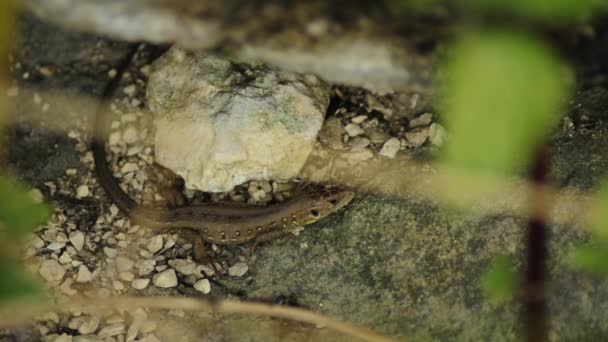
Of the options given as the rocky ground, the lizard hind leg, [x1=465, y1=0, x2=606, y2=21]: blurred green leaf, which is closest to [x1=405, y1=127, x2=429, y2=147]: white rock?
the rocky ground

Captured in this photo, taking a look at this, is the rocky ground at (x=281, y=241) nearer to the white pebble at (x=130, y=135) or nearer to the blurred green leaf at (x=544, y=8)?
the white pebble at (x=130, y=135)

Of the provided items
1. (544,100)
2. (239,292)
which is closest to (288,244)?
(239,292)

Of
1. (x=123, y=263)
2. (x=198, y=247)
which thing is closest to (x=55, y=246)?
(x=123, y=263)

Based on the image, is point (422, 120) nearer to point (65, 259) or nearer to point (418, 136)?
point (418, 136)

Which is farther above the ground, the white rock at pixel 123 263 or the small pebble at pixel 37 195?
the small pebble at pixel 37 195

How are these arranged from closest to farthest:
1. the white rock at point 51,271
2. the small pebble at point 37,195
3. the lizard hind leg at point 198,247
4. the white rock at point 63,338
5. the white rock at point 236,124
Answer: the white rock at point 63,338
the white rock at point 51,271
the white rock at point 236,124
the lizard hind leg at point 198,247
the small pebble at point 37,195

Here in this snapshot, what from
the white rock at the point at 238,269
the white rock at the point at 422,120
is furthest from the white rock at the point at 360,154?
the white rock at the point at 238,269
